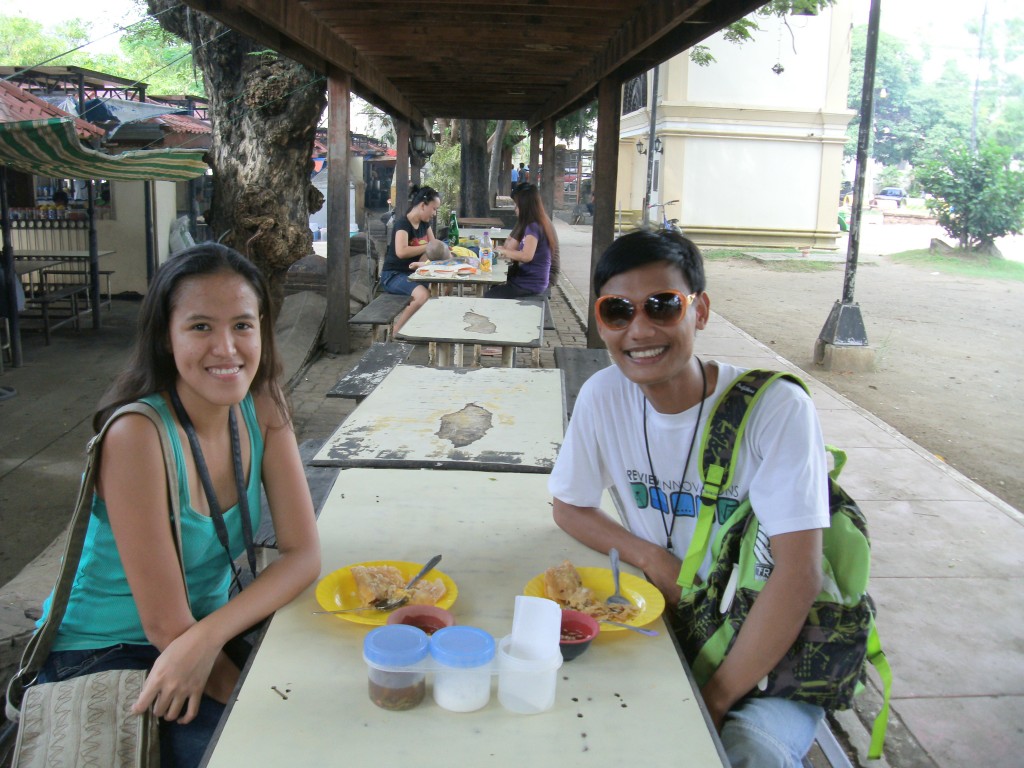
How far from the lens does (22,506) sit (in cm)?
481

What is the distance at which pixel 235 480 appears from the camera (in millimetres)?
1905

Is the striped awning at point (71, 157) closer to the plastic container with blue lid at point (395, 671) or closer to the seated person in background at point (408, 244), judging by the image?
the seated person in background at point (408, 244)

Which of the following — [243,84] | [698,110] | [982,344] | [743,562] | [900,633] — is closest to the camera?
[743,562]

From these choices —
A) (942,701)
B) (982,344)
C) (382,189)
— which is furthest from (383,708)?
(382,189)

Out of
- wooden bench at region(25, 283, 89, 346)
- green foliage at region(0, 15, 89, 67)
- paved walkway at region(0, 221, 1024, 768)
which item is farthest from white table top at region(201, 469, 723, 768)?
green foliage at region(0, 15, 89, 67)

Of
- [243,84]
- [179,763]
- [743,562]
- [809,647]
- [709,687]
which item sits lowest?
[179,763]

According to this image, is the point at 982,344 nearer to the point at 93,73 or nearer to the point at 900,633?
the point at 900,633

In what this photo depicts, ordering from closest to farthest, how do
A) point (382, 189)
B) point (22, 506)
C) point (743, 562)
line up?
point (743, 562)
point (22, 506)
point (382, 189)

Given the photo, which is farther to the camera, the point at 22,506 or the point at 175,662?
the point at 22,506

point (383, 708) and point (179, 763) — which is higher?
point (383, 708)

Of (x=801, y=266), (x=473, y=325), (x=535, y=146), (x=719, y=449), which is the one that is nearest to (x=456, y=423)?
(x=719, y=449)

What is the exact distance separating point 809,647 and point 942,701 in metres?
1.57

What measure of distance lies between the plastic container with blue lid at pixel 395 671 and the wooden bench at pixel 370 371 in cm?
232

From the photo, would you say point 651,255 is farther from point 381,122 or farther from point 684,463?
point 381,122
